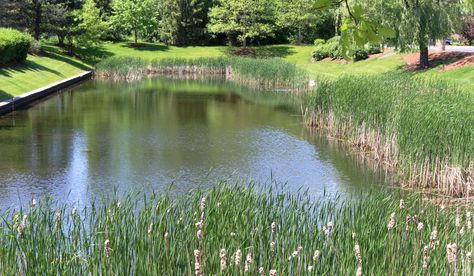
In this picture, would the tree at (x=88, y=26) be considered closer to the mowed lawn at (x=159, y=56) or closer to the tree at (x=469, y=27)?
the mowed lawn at (x=159, y=56)

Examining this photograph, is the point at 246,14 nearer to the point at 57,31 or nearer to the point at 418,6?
the point at 57,31

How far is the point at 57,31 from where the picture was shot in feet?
170

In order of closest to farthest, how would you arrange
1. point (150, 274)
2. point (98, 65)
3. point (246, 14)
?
point (150, 274) → point (98, 65) → point (246, 14)

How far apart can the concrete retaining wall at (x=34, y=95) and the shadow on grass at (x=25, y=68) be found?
5.71 ft

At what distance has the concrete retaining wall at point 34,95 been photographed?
25.9 metres

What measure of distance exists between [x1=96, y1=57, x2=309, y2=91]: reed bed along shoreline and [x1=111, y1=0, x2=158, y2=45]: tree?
36.1 ft

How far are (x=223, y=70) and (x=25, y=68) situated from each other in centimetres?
1728

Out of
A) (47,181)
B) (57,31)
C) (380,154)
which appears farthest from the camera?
(57,31)

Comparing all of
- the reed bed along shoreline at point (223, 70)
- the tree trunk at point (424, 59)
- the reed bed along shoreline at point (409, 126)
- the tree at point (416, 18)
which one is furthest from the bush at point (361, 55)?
the reed bed along shoreline at point (409, 126)

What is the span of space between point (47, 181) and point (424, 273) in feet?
34.3

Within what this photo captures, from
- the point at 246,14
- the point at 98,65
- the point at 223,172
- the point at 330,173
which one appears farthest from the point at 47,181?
the point at 246,14

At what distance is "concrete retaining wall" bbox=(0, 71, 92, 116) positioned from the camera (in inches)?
1019

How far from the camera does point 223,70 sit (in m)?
50.0

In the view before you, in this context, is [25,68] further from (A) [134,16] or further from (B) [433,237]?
(B) [433,237]
